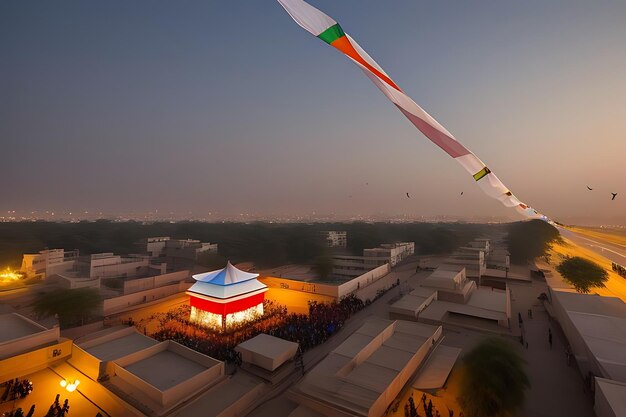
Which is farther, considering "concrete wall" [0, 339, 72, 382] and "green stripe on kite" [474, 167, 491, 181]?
"concrete wall" [0, 339, 72, 382]

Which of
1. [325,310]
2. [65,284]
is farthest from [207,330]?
[65,284]

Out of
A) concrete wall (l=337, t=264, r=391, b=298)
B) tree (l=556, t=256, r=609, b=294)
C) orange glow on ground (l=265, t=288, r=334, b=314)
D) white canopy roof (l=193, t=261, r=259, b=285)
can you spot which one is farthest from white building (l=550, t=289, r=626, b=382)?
white canopy roof (l=193, t=261, r=259, b=285)

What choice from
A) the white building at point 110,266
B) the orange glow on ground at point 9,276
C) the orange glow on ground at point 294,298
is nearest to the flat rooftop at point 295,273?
the orange glow on ground at point 294,298

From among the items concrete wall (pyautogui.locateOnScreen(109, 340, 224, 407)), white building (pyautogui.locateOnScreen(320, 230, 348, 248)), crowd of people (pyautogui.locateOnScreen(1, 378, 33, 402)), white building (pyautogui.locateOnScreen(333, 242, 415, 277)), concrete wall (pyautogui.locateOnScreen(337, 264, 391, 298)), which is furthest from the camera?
white building (pyautogui.locateOnScreen(320, 230, 348, 248))

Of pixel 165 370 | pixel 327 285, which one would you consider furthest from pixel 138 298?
pixel 327 285

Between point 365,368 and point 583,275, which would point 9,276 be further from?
point 583,275

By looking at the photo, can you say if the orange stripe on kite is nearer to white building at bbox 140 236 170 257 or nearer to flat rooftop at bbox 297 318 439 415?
flat rooftop at bbox 297 318 439 415
